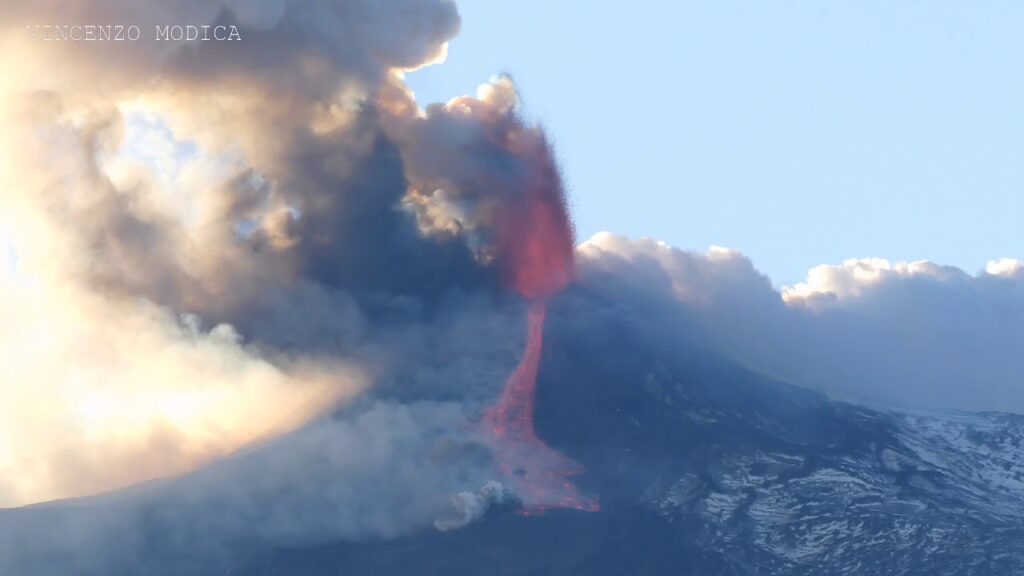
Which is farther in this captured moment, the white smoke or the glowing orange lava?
the glowing orange lava

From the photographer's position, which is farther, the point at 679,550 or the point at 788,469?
the point at 788,469

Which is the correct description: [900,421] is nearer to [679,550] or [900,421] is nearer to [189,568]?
[679,550]

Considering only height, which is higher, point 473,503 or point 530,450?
point 530,450

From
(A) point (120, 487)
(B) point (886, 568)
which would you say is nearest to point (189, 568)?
(A) point (120, 487)

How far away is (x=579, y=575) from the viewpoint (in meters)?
103

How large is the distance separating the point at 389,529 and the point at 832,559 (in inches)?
1189

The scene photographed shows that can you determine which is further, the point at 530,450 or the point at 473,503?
the point at 530,450

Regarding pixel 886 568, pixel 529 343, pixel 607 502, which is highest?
pixel 529 343

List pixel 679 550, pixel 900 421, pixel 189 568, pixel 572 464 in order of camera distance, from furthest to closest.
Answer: pixel 900 421, pixel 572 464, pixel 679 550, pixel 189 568

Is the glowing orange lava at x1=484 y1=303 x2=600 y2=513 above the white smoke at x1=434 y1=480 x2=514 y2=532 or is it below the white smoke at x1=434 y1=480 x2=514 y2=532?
above

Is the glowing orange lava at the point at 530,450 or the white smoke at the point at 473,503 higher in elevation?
the glowing orange lava at the point at 530,450

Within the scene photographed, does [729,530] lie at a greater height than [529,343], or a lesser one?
lesser

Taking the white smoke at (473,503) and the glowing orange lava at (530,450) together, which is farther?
the glowing orange lava at (530,450)

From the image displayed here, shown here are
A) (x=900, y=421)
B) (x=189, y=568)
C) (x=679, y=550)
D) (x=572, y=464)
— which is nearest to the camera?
(x=189, y=568)
